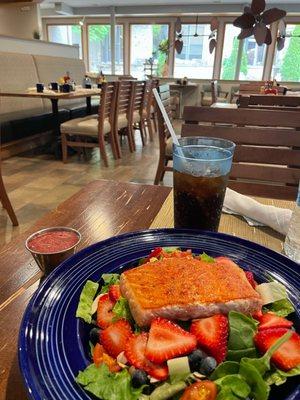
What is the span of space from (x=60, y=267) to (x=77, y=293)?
72 millimetres

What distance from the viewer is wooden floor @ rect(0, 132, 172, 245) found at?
110 inches

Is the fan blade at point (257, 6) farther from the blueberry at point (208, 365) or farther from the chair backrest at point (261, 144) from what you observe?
the blueberry at point (208, 365)

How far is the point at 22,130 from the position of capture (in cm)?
457

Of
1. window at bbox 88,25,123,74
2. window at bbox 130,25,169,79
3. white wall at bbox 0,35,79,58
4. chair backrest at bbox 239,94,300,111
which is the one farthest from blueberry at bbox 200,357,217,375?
window at bbox 88,25,123,74

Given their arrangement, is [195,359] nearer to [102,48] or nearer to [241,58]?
[241,58]

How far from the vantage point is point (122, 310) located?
20.7 inches

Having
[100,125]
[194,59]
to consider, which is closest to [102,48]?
[194,59]

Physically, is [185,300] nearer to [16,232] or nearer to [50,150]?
[16,232]

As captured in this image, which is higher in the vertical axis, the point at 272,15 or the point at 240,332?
the point at 272,15

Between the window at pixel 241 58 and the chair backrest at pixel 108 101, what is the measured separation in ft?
23.3

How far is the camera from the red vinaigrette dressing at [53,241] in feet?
2.26

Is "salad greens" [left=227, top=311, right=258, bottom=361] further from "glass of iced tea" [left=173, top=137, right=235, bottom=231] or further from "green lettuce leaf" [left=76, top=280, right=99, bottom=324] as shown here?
"glass of iced tea" [left=173, top=137, right=235, bottom=231]

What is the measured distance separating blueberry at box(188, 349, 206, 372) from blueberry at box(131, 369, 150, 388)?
0.06 m

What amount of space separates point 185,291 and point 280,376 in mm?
173
